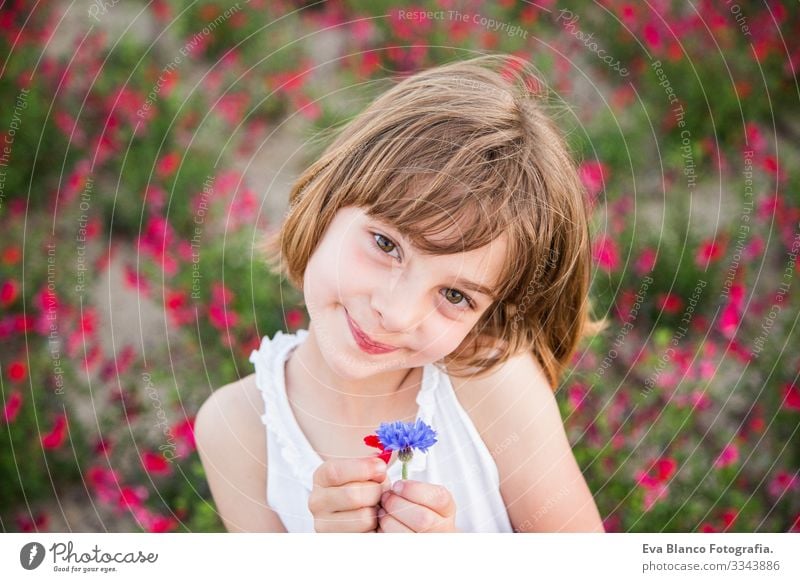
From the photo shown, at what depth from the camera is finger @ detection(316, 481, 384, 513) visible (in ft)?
2.71

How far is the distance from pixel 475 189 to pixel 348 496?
30 cm

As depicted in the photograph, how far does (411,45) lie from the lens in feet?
5.11

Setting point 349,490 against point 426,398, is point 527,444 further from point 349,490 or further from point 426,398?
point 349,490

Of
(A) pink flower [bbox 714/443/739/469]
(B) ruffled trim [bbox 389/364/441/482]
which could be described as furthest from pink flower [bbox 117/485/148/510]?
(A) pink flower [bbox 714/443/739/469]

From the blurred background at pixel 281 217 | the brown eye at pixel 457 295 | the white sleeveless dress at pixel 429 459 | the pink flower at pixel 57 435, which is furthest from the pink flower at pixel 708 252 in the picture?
the pink flower at pixel 57 435

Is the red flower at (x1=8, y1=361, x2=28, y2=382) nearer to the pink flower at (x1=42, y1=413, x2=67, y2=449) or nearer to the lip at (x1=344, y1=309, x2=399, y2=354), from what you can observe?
the pink flower at (x1=42, y1=413, x2=67, y2=449)

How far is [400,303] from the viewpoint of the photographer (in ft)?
2.75

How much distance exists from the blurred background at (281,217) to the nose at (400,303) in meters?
0.47

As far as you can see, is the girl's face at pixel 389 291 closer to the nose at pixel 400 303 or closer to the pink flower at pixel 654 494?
the nose at pixel 400 303

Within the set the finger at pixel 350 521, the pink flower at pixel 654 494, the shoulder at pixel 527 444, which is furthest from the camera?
the pink flower at pixel 654 494

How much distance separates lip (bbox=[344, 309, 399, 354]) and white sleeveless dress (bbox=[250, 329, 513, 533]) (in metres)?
0.15

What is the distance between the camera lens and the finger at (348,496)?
32.5 inches

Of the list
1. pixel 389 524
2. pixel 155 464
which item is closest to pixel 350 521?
pixel 389 524
